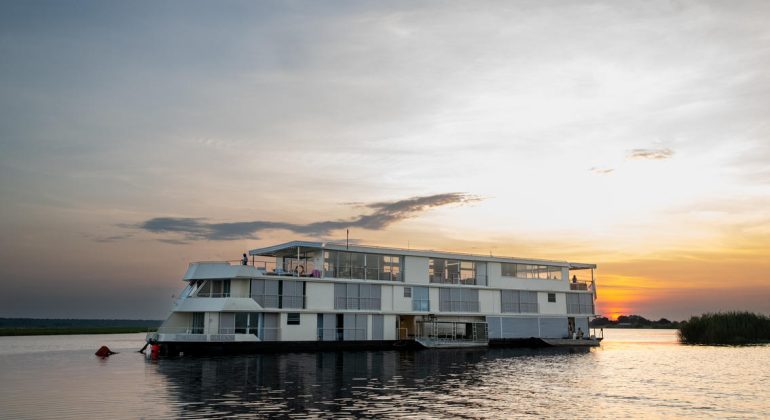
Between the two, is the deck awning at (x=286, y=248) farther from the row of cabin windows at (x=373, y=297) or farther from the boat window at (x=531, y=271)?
the boat window at (x=531, y=271)

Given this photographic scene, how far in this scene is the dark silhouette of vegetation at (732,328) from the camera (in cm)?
6819

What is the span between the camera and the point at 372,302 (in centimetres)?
5259

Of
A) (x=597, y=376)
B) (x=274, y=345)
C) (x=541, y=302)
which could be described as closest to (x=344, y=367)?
(x=274, y=345)

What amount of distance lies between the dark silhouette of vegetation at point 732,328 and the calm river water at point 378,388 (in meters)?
26.4

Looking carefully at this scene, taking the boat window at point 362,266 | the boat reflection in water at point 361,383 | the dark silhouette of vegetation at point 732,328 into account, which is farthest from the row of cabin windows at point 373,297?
the dark silhouette of vegetation at point 732,328

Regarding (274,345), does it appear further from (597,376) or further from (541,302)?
(541,302)

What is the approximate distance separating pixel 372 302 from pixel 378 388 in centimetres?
2503

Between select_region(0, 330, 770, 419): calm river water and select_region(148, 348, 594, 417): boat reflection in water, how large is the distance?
0.05 m

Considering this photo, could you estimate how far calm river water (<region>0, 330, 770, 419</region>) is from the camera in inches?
870

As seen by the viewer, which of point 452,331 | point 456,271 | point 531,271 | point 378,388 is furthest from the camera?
point 531,271

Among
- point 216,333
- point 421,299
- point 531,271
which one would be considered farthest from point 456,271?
point 216,333

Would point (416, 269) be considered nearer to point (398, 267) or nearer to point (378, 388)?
point (398, 267)

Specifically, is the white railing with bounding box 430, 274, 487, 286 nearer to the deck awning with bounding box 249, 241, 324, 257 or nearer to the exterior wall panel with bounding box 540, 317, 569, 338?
the exterior wall panel with bounding box 540, 317, 569, 338

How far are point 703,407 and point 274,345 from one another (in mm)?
30015
